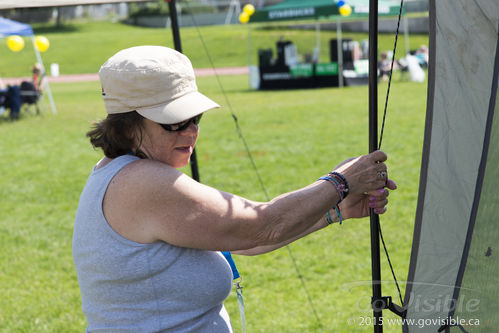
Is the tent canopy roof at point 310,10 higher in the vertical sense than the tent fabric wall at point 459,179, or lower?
lower

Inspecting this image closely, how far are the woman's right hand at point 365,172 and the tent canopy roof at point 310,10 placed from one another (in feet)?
43.4

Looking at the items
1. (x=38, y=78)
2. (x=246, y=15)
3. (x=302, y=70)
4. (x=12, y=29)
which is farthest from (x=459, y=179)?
(x=302, y=70)

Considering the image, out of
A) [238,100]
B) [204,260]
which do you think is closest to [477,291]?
[204,260]

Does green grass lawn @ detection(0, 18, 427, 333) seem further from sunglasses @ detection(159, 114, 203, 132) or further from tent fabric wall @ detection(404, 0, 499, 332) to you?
tent fabric wall @ detection(404, 0, 499, 332)

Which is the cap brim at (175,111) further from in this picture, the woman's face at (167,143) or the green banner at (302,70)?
the green banner at (302,70)

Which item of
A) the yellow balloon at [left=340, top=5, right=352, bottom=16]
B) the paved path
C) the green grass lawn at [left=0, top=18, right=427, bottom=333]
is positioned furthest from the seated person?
the paved path

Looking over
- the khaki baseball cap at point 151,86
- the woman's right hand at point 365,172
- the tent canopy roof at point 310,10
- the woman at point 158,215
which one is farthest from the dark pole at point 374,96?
the tent canopy roof at point 310,10

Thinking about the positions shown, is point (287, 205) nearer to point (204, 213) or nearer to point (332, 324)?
point (204, 213)

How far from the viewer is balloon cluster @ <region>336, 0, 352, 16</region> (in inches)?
531

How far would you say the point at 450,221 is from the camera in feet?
6.34

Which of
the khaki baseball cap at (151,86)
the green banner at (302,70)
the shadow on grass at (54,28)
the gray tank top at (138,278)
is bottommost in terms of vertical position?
the shadow on grass at (54,28)

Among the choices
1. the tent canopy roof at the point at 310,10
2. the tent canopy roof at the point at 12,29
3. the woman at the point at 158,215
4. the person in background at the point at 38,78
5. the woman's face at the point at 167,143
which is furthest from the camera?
the tent canopy roof at the point at 310,10

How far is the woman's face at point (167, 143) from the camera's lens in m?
1.53

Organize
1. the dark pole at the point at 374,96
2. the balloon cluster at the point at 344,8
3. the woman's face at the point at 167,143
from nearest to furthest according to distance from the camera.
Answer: the woman's face at the point at 167,143
the dark pole at the point at 374,96
the balloon cluster at the point at 344,8
